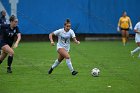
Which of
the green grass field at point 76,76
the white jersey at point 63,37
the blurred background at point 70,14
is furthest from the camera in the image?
the blurred background at point 70,14

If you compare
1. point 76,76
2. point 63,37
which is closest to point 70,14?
point 63,37

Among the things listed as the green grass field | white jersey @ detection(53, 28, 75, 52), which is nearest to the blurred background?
the green grass field

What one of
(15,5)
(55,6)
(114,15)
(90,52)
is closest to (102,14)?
(114,15)

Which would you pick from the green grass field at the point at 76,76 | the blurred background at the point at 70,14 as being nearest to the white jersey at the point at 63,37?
the green grass field at the point at 76,76

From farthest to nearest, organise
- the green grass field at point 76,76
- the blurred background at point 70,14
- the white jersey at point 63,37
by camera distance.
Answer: the blurred background at point 70,14, the white jersey at point 63,37, the green grass field at point 76,76

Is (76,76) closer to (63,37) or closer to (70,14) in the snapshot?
(63,37)

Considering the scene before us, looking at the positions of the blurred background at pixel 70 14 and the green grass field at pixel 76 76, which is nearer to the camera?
the green grass field at pixel 76 76

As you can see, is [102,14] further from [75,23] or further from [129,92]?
[129,92]

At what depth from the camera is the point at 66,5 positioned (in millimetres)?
35250

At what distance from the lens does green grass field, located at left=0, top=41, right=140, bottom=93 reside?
575 inches

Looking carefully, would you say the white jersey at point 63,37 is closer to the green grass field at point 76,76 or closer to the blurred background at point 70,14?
the green grass field at point 76,76

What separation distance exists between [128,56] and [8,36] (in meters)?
8.91

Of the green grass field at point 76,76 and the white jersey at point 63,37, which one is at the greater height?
the white jersey at point 63,37

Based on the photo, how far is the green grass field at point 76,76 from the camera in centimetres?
1462
